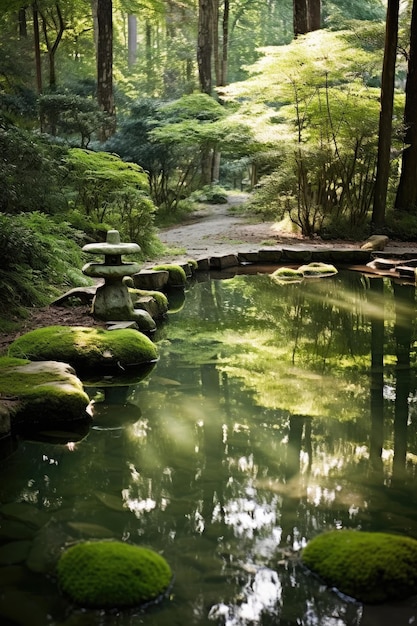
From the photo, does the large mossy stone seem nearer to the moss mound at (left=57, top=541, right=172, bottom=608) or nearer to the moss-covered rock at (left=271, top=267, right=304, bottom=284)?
the moss mound at (left=57, top=541, right=172, bottom=608)

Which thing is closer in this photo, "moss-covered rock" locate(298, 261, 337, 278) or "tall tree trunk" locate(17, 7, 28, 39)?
"moss-covered rock" locate(298, 261, 337, 278)

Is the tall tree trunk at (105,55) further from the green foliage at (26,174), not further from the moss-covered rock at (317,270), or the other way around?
the moss-covered rock at (317,270)

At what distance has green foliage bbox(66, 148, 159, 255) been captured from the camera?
1024cm

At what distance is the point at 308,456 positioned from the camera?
4.07 m

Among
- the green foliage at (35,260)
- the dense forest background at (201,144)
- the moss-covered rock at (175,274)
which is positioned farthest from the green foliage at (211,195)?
the green foliage at (35,260)

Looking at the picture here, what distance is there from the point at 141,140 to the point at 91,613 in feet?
44.0

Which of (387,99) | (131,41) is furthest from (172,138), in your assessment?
(131,41)

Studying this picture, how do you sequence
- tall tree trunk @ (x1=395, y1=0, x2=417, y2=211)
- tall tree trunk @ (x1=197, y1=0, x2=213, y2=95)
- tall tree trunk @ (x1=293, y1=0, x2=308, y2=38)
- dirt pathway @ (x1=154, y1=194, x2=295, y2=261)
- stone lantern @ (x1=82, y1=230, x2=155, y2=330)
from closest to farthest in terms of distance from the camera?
stone lantern @ (x1=82, y1=230, x2=155, y2=330)
dirt pathway @ (x1=154, y1=194, x2=295, y2=261)
tall tree trunk @ (x1=395, y1=0, x2=417, y2=211)
tall tree trunk @ (x1=293, y1=0, x2=308, y2=38)
tall tree trunk @ (x1=197, y1=0, x2=213, y2=95)

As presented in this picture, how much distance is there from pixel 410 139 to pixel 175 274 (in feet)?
22.5

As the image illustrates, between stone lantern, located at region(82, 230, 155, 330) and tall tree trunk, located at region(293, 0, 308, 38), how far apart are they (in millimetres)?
10462

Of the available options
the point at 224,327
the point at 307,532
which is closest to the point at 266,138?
the point at 224,327

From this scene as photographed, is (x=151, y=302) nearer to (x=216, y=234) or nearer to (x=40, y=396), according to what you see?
(x=40, y=396)

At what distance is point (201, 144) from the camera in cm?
1653

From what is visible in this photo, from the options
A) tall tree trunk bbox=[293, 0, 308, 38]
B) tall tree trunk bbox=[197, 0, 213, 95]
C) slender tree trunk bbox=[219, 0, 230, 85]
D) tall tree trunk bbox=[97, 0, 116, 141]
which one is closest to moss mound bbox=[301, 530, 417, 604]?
tall tree trunk bbox=[97, 0, 116, 141]
